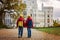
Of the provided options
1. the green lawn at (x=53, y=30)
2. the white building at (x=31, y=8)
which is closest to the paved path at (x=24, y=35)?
the green lawn at (x=53, y=30)

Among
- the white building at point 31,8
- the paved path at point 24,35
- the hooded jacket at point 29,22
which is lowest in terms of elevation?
the paved path at point 24,35

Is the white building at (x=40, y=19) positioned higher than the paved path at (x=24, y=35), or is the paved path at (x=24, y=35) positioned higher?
the white building at (x=40, y=19)

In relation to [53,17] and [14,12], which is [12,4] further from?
[53,17]

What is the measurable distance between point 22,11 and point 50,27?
0.39m

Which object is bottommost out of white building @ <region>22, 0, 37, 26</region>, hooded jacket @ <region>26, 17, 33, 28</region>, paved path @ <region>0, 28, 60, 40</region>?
paved path @ <region>0, 28, 60, 40</region>

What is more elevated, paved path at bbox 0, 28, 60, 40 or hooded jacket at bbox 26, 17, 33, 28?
hooded jacket at bbox 26, 17, 33, 28

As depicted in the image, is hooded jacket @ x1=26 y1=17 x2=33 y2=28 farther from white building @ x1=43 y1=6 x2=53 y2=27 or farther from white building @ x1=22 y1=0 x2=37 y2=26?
white building @ x1=43 y1=6 x2=53 y2=27

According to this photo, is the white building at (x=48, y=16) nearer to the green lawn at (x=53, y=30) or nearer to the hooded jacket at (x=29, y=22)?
the green lawn at (x=53, y=30)

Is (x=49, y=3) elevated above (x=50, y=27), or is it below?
above

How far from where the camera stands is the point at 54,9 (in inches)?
90.8

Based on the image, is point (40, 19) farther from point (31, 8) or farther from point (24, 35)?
point (24, 35)

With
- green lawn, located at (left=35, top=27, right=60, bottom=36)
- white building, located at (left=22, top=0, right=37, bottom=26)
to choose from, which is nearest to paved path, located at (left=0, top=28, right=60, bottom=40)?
green lawn, located at (left=35, top=27, right=60, bottom=36)

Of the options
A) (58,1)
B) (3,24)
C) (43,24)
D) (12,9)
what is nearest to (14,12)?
(12,9)

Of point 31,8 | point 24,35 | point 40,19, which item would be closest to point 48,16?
point 40,19
